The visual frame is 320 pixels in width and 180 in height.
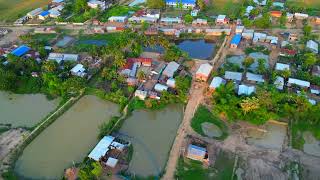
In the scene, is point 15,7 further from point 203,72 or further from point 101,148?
point 101,148

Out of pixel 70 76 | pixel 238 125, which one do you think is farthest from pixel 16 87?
pixel 238 125

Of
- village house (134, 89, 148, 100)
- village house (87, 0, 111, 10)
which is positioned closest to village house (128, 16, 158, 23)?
village house (87, 0, 111, 10)

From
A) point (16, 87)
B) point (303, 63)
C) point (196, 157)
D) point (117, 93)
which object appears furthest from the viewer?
point (303, 63)

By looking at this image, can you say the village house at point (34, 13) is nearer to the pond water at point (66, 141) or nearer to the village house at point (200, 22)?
the pond water at point (66, 141)

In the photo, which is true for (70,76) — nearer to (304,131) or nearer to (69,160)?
(69,160)

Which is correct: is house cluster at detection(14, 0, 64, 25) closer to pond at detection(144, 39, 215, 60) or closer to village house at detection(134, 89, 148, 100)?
pond at detection(144, 39, 215, 60)

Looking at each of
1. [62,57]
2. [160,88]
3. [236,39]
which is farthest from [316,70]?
[62,57]
